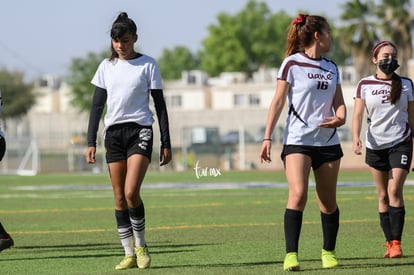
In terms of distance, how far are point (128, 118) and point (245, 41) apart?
126147 mm

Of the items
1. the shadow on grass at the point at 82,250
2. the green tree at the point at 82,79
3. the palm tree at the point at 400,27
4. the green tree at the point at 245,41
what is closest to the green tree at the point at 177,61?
the green tree at the point at 245,41

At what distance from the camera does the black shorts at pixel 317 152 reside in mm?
10758

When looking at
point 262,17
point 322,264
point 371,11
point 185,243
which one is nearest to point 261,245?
point 185,243

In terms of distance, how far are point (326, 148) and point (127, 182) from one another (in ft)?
5.99

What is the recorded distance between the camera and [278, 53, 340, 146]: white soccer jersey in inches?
423

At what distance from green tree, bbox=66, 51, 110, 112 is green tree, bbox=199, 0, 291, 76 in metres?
22.2

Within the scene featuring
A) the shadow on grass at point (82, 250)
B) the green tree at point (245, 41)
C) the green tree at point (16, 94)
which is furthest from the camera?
the green tree at point (245, 41)

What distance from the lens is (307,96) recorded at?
10.8m

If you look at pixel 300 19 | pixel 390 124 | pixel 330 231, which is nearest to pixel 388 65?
pixel 390 124

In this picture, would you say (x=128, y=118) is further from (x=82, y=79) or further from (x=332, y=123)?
(x=82, y=79)

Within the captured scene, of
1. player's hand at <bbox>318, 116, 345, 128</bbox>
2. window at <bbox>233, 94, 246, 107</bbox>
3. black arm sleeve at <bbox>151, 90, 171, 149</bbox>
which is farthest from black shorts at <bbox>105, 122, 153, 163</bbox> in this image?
window at <bbox>233, 94, 246, 107</bbox>

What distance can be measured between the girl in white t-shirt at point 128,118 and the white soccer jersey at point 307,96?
124cm

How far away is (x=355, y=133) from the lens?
1243cm

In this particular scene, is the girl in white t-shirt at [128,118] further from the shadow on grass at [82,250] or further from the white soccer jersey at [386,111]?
the white soccer jersey at [386,111]
